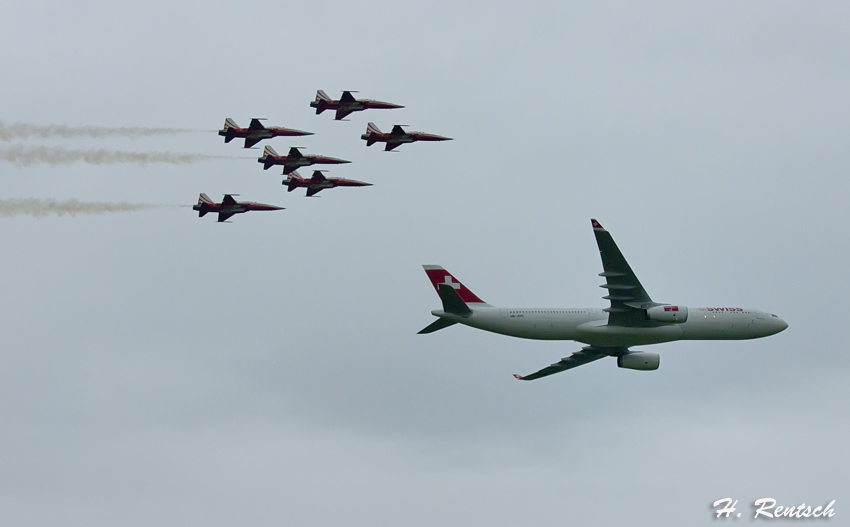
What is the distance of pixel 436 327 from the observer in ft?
332

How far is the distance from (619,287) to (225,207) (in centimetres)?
3324

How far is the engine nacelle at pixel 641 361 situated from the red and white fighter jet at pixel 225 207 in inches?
1360

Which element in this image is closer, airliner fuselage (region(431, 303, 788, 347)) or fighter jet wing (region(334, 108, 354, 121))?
fighter jet wing (region(334, 108, 354, 121))

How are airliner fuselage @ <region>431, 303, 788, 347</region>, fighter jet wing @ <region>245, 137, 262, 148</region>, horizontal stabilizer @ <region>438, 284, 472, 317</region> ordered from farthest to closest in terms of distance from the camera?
airliner fuselage @ <region>431, 303, 788, 347</region> → fighter jet wing @ <region>245, 137, 262, 148</region> → horizontal stabilizer @ <region>438, 284, 472, 317</region>

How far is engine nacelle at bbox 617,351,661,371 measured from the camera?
357 ft

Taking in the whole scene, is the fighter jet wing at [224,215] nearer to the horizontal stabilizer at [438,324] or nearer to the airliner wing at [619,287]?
the horizontal stabilizer at [438,324]

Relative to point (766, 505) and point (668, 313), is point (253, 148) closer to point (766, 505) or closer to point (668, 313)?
point (668, 313)

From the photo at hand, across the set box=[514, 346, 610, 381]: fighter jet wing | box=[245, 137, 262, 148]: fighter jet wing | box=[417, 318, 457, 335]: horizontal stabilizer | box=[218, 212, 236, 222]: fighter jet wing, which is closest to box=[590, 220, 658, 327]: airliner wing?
box=[514, 346, 610, 381]: fighter jet wing

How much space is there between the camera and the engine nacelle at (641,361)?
357ft

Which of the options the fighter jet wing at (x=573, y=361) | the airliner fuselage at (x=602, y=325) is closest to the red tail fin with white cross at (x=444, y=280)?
the airliner fuselage at (x=602, y=325)

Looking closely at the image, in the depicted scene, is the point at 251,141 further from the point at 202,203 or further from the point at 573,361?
the point at 573,361

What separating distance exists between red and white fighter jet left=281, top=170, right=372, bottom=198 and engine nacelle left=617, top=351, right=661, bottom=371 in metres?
28.9

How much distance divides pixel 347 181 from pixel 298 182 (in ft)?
14.0

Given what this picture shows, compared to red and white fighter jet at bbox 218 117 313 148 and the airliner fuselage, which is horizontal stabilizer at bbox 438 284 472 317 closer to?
the airliner fuselage
